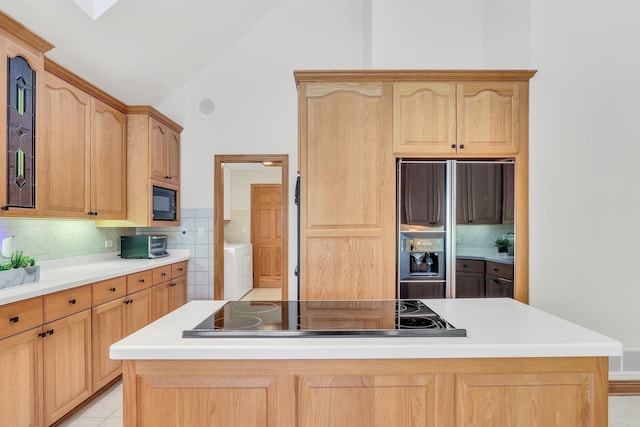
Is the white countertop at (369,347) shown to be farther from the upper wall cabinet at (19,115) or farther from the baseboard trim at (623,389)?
the baseboard trim at (623,389)

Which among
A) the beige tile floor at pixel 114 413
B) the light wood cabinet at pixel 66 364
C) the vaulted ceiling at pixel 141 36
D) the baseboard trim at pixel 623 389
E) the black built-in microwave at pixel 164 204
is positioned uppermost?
the vaulted ceiling at pixel 141 36

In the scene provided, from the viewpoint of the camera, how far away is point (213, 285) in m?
4.13

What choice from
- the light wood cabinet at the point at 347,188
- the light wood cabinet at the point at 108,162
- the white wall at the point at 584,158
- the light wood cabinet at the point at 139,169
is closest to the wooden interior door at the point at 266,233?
the light wood cabinet at the point at 139,169

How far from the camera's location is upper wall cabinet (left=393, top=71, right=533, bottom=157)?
2.58 metres

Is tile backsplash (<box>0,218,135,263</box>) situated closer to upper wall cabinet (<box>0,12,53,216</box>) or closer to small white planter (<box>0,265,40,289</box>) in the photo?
small white planter (<box>0,265,40,289</box>)

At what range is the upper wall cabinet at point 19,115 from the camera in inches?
77.7

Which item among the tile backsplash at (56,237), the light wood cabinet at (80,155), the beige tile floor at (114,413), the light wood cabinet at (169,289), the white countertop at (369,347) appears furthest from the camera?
the light wood cabinet at (169,289)

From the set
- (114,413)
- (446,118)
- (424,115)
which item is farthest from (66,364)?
(446,118)

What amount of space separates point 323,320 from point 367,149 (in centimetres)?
147

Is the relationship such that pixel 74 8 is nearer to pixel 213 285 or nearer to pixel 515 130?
pixel 213 285

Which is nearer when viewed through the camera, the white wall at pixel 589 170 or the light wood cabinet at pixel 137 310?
the white wall at pixel 589 170

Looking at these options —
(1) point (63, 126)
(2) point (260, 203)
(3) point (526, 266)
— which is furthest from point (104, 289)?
(2) point (260, 203)

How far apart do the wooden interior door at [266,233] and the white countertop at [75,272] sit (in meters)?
2.95

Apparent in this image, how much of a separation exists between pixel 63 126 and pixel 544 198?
3.43 metres
